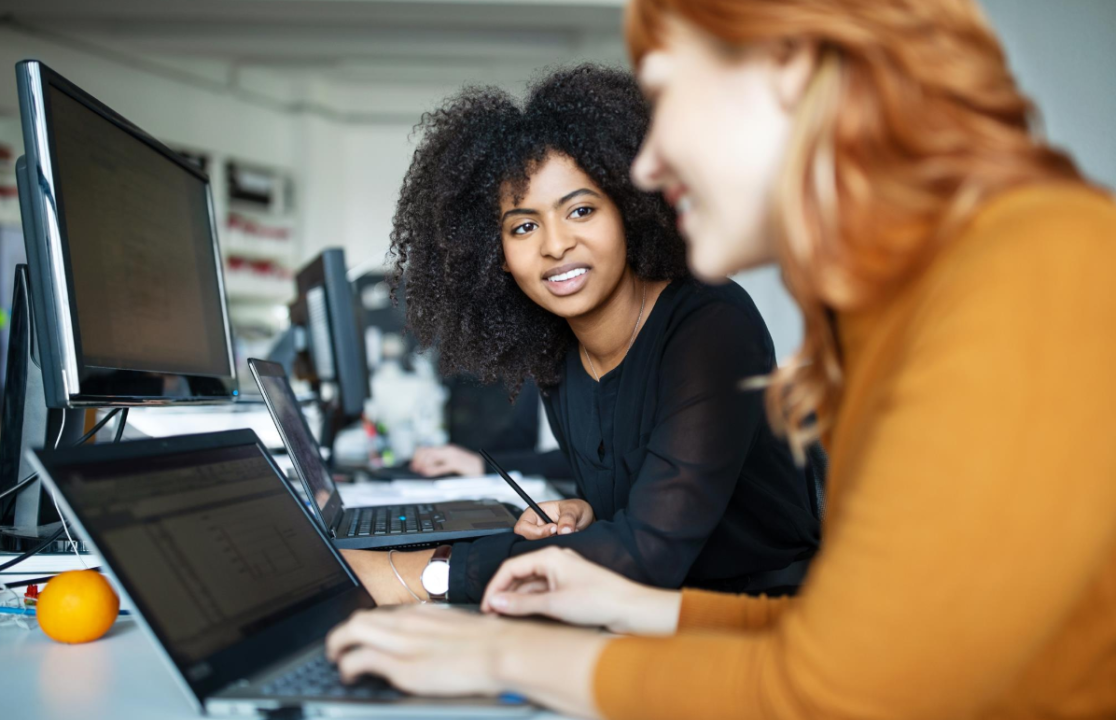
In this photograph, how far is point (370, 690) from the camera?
2.02 feet

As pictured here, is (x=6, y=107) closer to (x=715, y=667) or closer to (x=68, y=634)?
(x=68, y=634)

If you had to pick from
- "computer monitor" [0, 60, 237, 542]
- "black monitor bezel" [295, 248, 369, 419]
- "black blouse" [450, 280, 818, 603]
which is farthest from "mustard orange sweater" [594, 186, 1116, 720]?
"black monitor bezel" [295, 248, 369, 419]

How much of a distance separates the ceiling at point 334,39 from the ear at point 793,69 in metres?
3.49

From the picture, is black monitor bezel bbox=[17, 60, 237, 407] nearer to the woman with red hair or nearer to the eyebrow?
the woman with red hair

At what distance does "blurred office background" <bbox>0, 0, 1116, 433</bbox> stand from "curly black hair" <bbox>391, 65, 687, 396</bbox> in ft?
5.15

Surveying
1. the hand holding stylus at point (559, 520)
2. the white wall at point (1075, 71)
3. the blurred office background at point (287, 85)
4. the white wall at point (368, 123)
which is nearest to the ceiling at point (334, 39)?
the blurred office background at point (287, 85)

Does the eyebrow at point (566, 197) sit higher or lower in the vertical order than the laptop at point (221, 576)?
higher

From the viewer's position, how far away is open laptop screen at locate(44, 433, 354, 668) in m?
0.62

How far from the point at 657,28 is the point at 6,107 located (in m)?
5.33

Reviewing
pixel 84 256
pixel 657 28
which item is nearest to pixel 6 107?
pixel 84 256

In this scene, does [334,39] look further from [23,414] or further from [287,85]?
[23,414]

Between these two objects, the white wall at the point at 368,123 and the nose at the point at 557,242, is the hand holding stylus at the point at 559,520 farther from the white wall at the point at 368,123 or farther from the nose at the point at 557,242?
the white wall at the point at 368,123

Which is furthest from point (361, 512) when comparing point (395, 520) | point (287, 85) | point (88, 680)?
point (287, 85)

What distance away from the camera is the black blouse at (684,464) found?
981 mm
